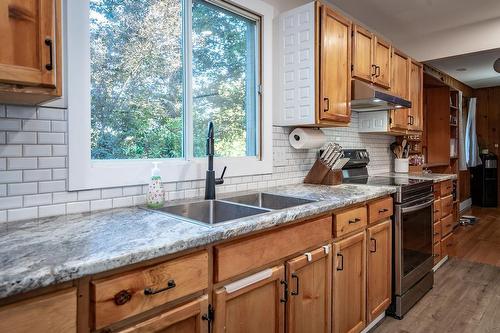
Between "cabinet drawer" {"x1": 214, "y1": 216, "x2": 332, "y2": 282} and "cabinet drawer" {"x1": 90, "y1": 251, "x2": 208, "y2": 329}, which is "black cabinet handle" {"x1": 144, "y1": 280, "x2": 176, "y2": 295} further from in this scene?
"cabinet drawer" {"x1": 214, "y1": 216, "x2": 332, "y2": 282}

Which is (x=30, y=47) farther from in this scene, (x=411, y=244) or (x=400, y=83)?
(x=400, y=83)

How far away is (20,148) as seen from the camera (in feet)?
4.31

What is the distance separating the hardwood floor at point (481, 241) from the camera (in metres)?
3.75

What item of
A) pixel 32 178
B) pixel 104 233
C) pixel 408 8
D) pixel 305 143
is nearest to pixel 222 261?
pixel 104 233

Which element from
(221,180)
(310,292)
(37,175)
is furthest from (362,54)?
(37,175)

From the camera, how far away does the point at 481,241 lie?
4.34 m

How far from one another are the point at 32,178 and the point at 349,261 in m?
1.63

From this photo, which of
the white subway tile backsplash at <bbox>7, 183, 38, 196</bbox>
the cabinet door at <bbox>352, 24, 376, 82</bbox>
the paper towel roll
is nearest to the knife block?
the paper towel roll

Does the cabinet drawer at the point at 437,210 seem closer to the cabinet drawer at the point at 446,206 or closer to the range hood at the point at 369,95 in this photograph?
the cabinet drawer at the point at 446,206

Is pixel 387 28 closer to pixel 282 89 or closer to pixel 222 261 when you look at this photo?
pixel 282 89

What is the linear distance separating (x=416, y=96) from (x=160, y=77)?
10.0 feet

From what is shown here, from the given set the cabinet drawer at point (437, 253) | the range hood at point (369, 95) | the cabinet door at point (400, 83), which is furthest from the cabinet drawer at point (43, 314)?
the cabinet drawer at point (437, 253)

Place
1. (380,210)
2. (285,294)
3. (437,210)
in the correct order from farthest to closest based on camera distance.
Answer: (437,210), (380,210), (285,294)

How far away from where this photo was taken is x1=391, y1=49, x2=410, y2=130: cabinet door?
333 centimetres
